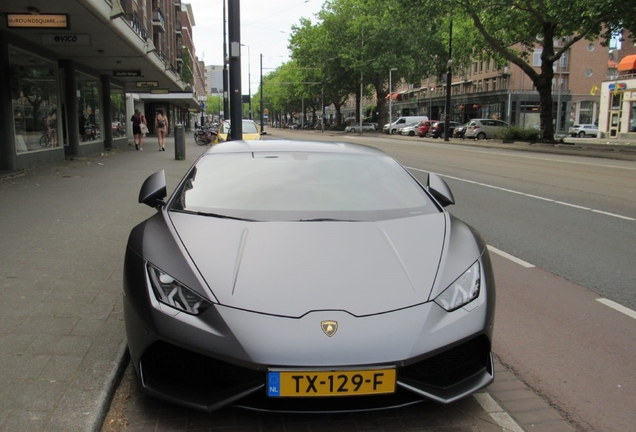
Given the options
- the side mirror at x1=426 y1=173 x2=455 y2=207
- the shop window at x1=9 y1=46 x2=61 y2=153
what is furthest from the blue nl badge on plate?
the shop window at x1=9 y1=46 x2=61 y2=153

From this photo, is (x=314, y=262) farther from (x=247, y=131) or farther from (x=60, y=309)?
(x=247, y=131)

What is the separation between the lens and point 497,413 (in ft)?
9.41

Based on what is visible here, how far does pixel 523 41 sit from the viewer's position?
32500 millimetres

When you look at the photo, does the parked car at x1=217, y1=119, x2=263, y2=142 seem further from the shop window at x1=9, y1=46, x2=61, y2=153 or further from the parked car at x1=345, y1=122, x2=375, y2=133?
the parked car at x1=345, y1=122, x2=375, y2=133

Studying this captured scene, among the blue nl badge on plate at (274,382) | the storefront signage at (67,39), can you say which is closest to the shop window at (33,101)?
the storefront signage at (67,39)

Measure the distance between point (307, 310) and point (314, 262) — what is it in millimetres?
362

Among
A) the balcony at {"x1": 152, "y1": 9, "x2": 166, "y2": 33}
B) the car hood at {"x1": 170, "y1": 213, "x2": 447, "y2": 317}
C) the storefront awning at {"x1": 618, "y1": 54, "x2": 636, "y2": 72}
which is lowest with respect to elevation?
the car hood at {"x1": 170, "y1": 213, "x2": 447, "y2": 317}

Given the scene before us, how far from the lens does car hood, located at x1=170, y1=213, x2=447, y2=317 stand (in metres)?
2.53

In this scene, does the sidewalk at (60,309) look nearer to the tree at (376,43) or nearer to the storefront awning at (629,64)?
the storefront awning at (629,64)

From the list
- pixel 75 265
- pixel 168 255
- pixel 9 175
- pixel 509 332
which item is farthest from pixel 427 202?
pixel 9 175

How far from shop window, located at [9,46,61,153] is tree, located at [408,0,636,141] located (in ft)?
66.8

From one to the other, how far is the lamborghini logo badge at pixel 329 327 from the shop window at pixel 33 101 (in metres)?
13.4

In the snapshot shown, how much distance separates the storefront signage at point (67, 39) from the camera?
1384cm

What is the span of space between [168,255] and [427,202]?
6.04 ft
